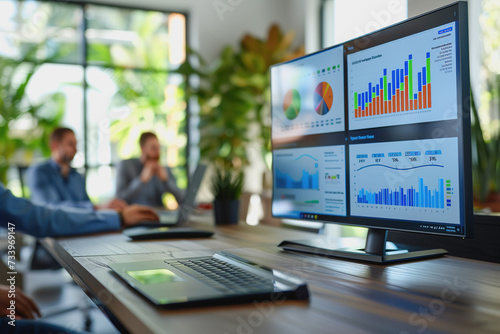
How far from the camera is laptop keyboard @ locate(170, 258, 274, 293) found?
839mm

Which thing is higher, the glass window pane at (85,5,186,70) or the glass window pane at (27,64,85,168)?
the glass window pane at (85,5,186,70)

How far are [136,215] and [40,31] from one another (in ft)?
15.1

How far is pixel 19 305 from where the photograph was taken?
4.66 feet

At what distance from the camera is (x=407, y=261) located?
1.15 meters

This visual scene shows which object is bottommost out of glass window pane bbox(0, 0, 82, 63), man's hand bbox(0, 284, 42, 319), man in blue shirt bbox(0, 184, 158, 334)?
man's hand bbox(0, 284, 42, 319)

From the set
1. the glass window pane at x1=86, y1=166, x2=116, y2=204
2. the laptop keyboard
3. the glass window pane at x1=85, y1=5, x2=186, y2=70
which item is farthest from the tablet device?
the glass window pane at x1=85, y1=5, x2=186, y2=70

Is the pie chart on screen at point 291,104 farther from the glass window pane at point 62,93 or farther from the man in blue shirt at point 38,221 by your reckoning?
the glass window pane at point 62,93

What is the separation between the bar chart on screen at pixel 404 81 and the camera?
3.35ft

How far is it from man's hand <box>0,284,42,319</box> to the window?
14.9 feet

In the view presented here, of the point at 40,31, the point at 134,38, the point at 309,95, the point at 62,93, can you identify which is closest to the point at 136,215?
the point at 309,95

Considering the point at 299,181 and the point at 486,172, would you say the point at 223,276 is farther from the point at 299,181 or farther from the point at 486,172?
the point at 486,172

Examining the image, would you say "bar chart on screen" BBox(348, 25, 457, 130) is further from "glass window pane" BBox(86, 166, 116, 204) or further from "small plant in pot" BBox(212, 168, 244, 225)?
"glass window pane" BBox(86, 166, 116, 204)

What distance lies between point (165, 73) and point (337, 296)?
5750 mm

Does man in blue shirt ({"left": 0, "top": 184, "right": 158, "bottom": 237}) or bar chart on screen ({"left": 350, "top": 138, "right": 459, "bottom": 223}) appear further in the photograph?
man in blue shirt ({"left": 0, "top": 184, "right": 158, "bottom": 237})
